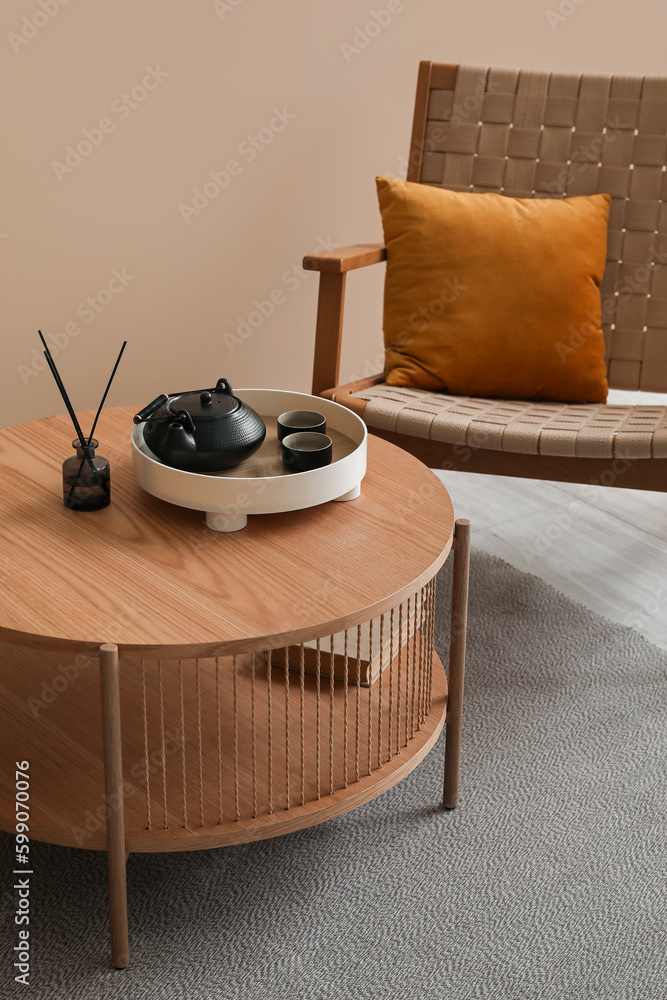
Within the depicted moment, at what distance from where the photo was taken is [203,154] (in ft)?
7.08

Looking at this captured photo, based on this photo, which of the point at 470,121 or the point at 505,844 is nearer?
the point at 505,844

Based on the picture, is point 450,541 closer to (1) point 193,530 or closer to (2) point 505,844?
(1) point 193,530

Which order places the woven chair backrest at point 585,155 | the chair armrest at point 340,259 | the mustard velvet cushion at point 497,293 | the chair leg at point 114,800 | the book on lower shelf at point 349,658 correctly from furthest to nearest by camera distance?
1. the woven chair backrest at point 585,155
2. the mustard velvet cushion at point 497,293
3. the chair armrest at point 340,259
4. the book on lower shelf at point 349,658
5. the chair leg at point 114,800

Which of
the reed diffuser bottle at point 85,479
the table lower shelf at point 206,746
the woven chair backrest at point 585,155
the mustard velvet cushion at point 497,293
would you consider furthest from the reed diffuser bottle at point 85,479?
the woven chair backrest at point 585,155

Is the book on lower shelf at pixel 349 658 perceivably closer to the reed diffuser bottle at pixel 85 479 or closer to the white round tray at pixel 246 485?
the white round tray at pixel 246 485

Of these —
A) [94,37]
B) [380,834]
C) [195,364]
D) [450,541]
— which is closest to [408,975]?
[380,834]

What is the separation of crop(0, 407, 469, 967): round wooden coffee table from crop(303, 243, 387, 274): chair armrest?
0.50 metres

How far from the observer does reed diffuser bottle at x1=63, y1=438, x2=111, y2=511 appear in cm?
117

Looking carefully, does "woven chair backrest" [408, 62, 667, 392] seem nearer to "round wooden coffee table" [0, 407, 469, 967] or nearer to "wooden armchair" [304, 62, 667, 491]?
"wooden armchair" [304, 62, 667, 491]

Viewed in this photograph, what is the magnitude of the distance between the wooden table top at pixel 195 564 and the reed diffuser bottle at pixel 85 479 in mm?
15

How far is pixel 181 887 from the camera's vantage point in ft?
3.78

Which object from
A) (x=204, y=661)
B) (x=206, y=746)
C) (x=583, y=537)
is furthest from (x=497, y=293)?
(x=206, y=746)

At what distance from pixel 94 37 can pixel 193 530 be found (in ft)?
4.44

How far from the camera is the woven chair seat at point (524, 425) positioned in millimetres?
1541
